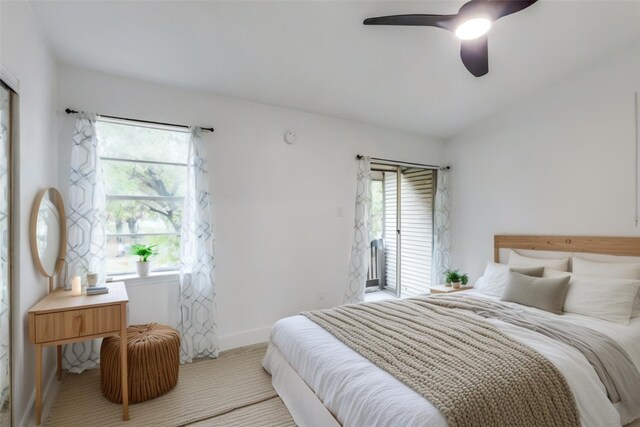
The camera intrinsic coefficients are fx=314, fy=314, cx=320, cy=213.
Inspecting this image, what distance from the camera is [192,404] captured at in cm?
218

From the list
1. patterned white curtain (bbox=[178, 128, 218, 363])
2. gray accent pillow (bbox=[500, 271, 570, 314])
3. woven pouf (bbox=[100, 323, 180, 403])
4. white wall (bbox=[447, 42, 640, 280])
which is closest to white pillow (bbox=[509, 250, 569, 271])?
white wall (bbox=[447, 42, 640, 280])

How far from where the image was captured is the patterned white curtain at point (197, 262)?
288 cm

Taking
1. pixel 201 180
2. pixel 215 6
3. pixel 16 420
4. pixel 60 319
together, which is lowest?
pixel 16 420

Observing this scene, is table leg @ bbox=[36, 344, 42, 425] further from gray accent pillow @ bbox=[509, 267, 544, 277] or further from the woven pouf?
gray accent pillow @ bbox=[509, 267, 544, 277]

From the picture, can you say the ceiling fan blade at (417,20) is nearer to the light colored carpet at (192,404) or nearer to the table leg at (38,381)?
the light colored carpet at (192,404)

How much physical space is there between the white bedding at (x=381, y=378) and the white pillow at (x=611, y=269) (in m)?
0.39

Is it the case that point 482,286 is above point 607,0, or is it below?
below

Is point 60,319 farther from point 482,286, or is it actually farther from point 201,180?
point 482,286

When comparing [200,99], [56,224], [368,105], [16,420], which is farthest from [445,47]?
[16,420]

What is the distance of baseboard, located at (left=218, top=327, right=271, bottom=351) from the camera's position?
309 centimetres

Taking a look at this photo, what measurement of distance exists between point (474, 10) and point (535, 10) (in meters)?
1.24

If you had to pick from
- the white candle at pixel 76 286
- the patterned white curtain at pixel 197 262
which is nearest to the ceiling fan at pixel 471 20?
the patterned white curtain at pixel 197 262

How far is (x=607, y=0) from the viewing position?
2.28 metres

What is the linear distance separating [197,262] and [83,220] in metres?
0.94
